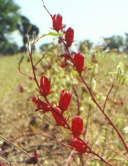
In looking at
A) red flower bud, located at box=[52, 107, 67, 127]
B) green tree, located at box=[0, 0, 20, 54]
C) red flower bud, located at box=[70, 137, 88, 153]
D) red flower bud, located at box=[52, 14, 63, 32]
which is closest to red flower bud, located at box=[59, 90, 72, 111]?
red flower bud, located at box=[52, 107, 67, 127]

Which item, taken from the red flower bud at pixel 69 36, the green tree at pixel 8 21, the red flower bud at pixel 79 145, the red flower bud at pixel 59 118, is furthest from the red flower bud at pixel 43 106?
the green tree at pixel 8 21

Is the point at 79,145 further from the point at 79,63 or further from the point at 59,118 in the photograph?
the point at 79,63

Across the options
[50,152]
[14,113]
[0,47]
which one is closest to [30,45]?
[50,152]

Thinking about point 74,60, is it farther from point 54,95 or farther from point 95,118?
point 95,118

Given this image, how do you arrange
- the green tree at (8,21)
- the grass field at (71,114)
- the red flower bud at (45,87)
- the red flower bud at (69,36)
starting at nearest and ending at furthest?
the red flower bud at (45,87)
the red flower bud at (69,36)
the grass field at (71,114)
the green tree at (8,21)

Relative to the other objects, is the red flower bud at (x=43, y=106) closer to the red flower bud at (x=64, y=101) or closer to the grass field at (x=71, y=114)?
the red flower bud at (x=64, y=101)
